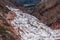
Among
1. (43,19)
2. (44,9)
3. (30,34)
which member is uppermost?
(44,9)

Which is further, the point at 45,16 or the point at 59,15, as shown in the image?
the point at 45,16

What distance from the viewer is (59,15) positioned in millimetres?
10164

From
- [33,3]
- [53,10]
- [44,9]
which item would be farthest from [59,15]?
[33,3]

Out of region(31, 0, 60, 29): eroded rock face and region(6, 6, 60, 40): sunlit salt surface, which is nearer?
region(6, 6, 60, 40): sunlit salt surface

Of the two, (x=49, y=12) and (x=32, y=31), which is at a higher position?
(x=49, y=12)

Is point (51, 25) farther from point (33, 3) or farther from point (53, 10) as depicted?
point (33, 3)

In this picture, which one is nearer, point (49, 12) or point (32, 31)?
point (32, 31)

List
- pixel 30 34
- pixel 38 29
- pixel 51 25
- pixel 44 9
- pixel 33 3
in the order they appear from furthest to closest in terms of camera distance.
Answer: pixel 33 3 < pixel 44 9 < pixel 51 25 < pixel 38 29 < pixel 30 34

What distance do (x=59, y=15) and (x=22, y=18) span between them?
1868 mm

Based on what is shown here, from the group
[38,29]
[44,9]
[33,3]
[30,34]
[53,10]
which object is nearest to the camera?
[30,34]

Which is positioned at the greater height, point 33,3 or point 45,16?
point 33,3

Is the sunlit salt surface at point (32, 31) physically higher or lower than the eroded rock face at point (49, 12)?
lower

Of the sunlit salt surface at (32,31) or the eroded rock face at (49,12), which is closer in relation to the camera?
the sunlit salt surface at (32,31)

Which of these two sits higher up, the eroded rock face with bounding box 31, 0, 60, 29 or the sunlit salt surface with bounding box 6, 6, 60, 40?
the eroded rock face with bounding box 31, 0, 60, 29
